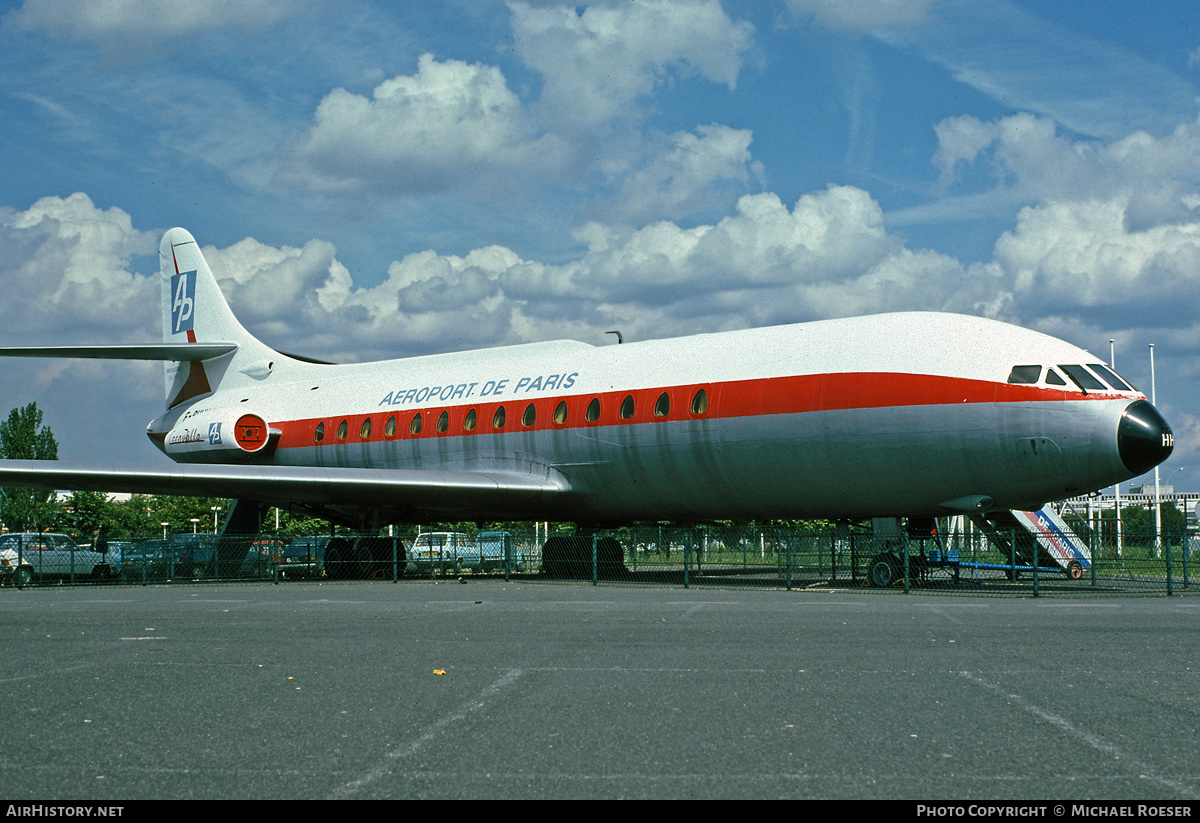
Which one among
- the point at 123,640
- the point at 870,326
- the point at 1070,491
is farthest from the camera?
the point at 870,326

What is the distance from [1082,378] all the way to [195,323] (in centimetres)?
2506

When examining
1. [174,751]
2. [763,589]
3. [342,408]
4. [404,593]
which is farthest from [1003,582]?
[174,751]

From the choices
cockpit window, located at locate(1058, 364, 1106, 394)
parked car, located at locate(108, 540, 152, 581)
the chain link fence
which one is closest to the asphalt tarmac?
cockpit window, located at locate(1058, 364, 1106, 394)

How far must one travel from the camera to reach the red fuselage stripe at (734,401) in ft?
56.0

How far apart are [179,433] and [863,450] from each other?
66.7 ft

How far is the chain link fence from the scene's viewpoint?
19.9 meters

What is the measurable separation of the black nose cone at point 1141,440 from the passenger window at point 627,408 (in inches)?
326

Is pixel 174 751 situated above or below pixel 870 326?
below

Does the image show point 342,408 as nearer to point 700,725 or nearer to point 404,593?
point 404,593

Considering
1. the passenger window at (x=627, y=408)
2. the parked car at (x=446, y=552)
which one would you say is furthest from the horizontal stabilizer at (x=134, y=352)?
the passenger window at (x=627, y=408)

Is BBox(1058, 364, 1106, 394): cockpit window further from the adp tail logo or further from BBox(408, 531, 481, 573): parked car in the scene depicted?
the adp tail logo

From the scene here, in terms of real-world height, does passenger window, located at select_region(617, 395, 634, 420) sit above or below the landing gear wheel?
above

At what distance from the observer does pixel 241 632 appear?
12250 millimetres

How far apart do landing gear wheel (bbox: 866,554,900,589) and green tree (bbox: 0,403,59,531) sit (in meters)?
73.6
